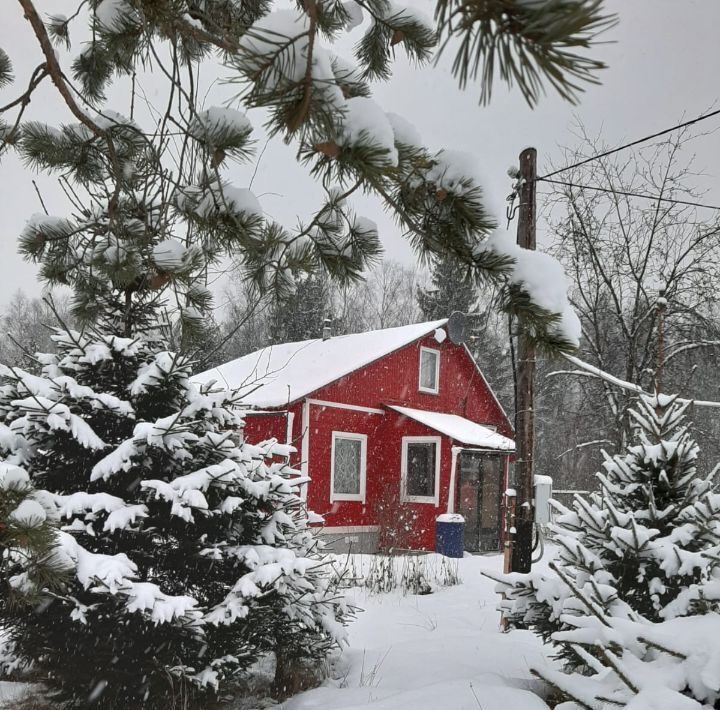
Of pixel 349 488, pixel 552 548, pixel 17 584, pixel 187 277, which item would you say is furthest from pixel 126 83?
pixel 552 548

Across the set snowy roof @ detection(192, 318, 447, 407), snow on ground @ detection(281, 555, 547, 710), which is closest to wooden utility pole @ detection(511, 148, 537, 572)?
snow on ground @ detection(281, 555, 547, 710)

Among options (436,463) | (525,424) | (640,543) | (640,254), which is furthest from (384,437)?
(640,543)

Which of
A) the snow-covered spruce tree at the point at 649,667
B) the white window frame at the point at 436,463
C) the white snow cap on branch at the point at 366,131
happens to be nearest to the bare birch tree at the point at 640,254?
the white window frame at the point at 436,463

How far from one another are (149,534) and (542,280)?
2685mm

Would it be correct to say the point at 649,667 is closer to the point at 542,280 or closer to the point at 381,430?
the point at 542,280

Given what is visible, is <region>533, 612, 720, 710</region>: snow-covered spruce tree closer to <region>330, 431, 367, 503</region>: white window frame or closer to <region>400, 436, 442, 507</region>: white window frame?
<region>330, 431, 367, 503</region>: white window frame

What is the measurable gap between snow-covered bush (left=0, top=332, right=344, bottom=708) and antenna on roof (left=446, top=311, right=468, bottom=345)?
1328 cm

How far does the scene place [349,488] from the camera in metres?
15.2

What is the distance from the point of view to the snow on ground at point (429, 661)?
10.7ft

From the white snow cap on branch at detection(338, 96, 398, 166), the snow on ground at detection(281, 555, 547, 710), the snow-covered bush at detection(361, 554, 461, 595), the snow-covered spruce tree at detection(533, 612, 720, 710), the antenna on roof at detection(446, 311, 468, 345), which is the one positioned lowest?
the snow-covered bush at detection(361, 554, 461, 595)

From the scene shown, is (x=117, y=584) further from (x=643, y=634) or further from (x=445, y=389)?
(x=445, y=389)

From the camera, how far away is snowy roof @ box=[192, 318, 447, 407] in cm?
1423

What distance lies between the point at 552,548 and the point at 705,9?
1239 cm

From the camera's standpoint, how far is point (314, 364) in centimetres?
1600
